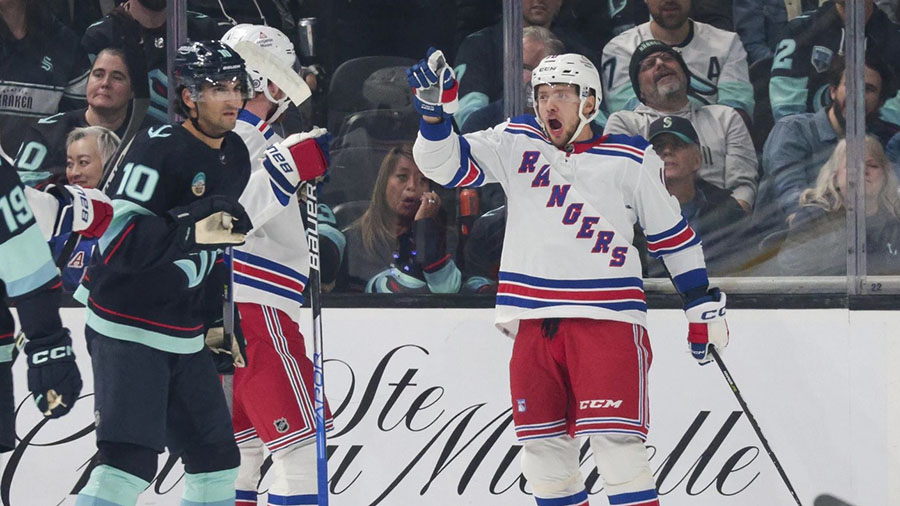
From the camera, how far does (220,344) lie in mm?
3475

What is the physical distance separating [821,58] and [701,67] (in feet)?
1.23

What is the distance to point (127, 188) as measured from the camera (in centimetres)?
310

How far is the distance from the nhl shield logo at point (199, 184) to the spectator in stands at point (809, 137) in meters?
1.94

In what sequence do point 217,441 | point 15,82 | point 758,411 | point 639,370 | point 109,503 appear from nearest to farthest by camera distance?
point 109,503 < point 217,441 < point 639,370 < point 758,411 < point 15,82

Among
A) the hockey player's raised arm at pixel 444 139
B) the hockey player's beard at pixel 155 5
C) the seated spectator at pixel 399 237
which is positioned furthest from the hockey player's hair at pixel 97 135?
the hockey player's raised arm at pixel 444 139

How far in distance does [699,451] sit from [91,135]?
2.27 metres

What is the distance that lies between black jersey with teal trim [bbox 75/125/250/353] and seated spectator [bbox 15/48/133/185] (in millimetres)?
1348

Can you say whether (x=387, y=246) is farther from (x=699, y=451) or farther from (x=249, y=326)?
(x=699, y=451)

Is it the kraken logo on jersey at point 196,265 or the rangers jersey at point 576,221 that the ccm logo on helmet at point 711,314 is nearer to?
the rangers jersey at point 576,221

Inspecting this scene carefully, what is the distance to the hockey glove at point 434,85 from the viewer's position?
136 inches

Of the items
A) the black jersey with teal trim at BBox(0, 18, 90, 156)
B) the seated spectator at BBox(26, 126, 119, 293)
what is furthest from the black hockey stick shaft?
the black jersey with teal trim at BBox(0, 18, 90, 156)

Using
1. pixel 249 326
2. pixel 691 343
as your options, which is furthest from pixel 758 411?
pixel 249 326

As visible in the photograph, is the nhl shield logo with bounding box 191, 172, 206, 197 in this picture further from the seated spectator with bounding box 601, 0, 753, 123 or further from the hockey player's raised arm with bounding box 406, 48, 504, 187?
the seated spectator with bounding box 601, 0, 753, 123

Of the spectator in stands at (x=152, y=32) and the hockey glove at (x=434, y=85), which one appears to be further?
the spectator in stands at (x=152, y=32)
